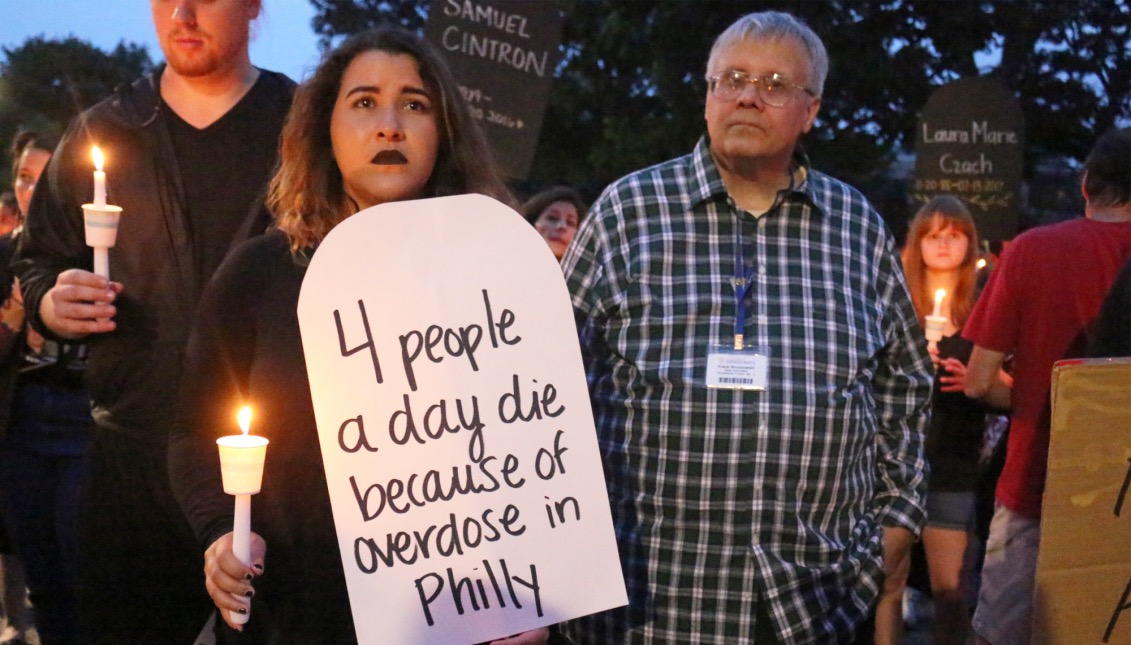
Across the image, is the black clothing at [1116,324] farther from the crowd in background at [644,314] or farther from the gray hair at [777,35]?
the gray hair at [777,35]

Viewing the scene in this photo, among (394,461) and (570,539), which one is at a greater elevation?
(394,461)

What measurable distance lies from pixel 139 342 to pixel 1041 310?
8.93 ft

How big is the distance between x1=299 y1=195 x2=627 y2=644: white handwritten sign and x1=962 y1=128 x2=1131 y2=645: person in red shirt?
7.42 feet

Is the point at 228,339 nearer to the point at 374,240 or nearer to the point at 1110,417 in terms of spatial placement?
the point at 374,240

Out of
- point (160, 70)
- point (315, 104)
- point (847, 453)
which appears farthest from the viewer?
point (160, 70)

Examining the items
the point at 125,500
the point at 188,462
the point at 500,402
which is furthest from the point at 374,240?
the point at 125,500

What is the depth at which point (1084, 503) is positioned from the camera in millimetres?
2611

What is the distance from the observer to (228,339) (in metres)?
2.29

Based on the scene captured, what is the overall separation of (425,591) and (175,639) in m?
1.05

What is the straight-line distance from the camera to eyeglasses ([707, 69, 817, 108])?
9.35 ft

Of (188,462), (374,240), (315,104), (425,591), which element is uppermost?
(315,104)

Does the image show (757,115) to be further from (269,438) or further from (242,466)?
(242,466)

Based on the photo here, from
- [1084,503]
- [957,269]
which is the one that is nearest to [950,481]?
[957,269]

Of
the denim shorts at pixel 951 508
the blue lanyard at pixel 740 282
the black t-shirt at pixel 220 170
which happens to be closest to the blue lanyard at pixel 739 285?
the blue lanyard at pixel 740 282
